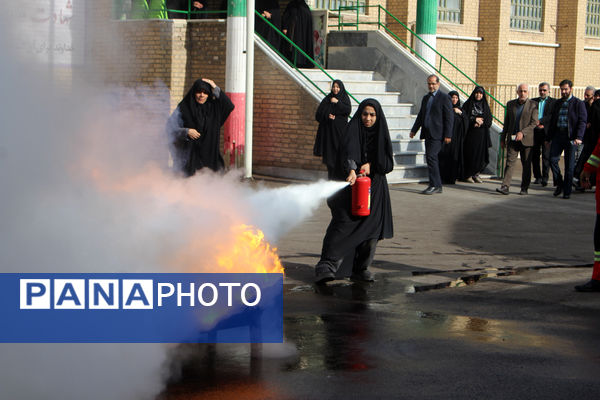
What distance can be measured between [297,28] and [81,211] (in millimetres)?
15820

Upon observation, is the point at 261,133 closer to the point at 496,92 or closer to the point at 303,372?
the point at 496,92

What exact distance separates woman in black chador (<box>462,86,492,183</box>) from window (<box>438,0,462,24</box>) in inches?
367

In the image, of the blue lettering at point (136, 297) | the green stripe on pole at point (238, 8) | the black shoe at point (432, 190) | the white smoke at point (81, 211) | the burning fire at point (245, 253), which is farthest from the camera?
the green stripe on pole at point (238, 8)

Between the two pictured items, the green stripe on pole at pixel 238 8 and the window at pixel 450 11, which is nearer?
the green stripe on pole at pixel 238 8

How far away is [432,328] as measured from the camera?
7.35 metres

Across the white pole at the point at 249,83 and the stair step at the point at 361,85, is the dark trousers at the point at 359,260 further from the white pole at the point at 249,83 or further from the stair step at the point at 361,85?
the stair step at the point at 361,85

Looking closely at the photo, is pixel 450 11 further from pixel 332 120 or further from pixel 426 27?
pixel 332 120

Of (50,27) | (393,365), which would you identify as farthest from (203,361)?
(50,27)

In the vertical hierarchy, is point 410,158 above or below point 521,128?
below

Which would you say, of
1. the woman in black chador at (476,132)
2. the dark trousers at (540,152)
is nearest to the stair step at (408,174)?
the woman in black chador at (476,132)

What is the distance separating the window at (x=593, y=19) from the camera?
3193 cm

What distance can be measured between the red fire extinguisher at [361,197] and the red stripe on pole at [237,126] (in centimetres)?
851

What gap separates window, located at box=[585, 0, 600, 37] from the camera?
31.9m

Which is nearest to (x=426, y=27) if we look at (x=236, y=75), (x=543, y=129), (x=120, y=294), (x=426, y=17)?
(x=426, y=17)
